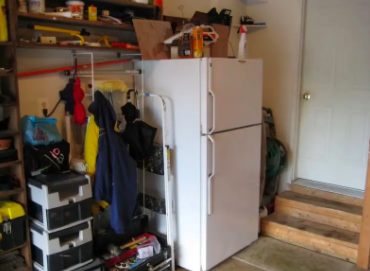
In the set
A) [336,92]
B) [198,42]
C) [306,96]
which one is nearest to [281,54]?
[306,96]

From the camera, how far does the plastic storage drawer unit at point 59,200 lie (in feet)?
7.45

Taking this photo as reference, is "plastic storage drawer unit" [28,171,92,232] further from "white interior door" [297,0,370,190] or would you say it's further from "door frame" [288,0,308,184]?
"white interior door" [297,0,370,190]

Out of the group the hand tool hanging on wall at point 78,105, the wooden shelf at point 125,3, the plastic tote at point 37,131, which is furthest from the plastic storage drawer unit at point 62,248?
the wooden shelf at point 125,3

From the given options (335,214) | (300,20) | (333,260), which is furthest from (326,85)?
(333,260)

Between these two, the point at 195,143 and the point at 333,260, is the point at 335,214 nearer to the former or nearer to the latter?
the point at 333,260

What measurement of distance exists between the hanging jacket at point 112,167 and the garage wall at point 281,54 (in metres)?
1.96

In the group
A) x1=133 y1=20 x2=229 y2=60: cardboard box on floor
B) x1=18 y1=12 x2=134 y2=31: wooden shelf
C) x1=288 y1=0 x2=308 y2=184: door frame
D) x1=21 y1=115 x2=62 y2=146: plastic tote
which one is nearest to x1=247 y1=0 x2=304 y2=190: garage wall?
x1=288 y1=0 x2=308 y2=184: door frame

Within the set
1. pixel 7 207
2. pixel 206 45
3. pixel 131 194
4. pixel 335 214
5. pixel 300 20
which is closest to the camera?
pixel 7 207

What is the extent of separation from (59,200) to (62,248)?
306mm

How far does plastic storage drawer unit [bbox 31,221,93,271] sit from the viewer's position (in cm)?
231

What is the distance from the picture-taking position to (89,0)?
267cm

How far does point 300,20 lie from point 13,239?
3.12 metres

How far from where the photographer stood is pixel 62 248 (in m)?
2.35

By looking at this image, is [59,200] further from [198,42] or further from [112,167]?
[198,42]
